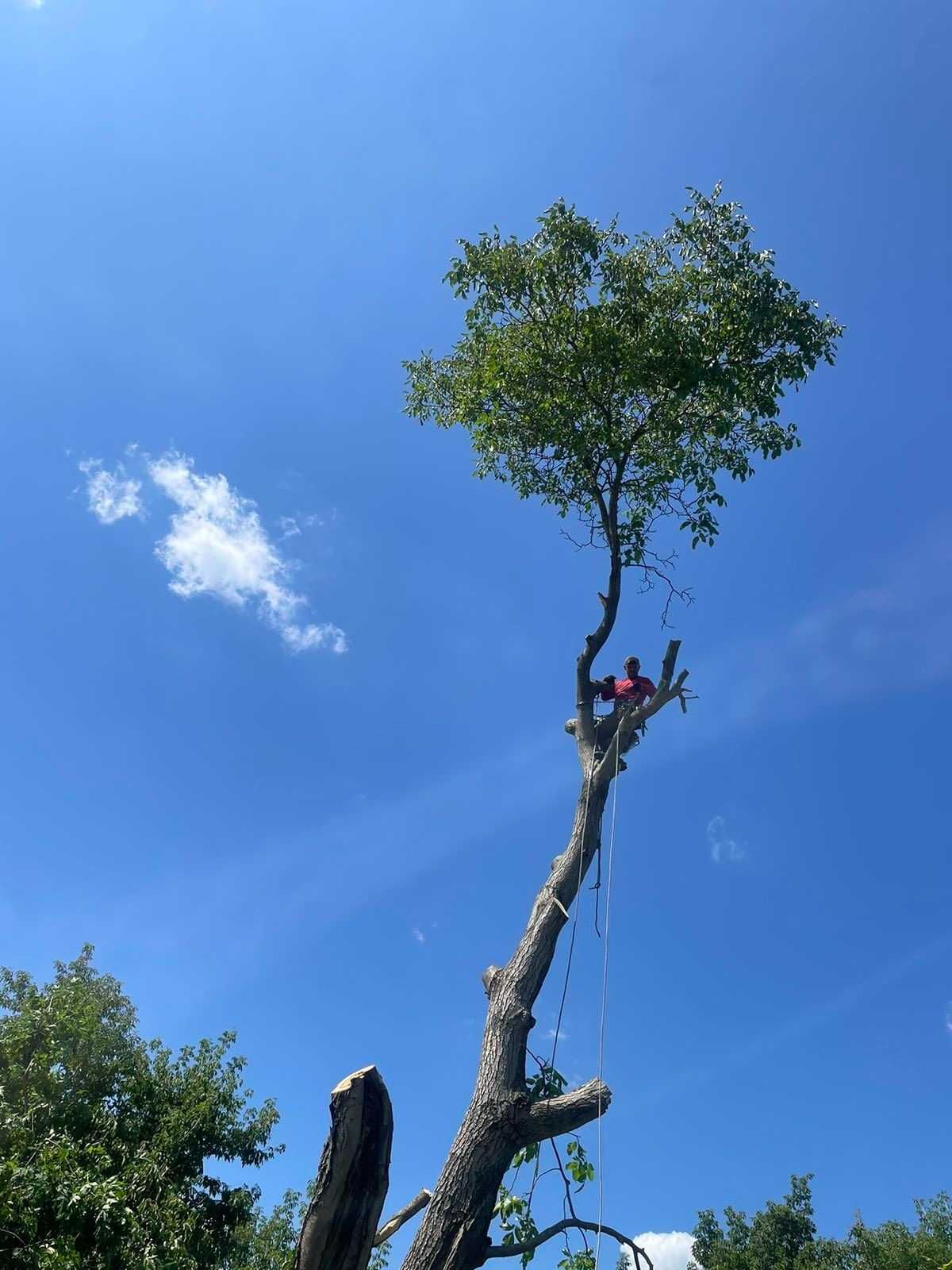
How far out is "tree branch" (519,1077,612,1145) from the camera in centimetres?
484

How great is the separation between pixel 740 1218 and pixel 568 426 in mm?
36360

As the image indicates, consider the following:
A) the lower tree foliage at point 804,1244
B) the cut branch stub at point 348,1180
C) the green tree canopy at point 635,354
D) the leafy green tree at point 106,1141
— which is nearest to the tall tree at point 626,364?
the green tree canopy at point 635,354

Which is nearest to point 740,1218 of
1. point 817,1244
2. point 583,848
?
point 817,1244

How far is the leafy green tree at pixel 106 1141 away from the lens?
33.3ft

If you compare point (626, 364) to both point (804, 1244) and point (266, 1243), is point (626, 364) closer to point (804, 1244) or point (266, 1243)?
point (266, 1243)

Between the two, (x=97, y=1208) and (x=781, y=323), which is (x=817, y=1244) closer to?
(x=97, y=1208)

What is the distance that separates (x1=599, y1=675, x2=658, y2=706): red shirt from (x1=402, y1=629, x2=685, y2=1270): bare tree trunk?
77 centimetres

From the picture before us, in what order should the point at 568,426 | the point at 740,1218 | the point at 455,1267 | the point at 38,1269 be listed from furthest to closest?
the point at 740,1218, the point at 38,1269, the point at 568,426, the point at 455,1267

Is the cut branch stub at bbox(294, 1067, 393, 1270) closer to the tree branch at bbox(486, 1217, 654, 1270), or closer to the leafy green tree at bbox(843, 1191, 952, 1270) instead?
the tree branch at bbox(486, 1217, 654, 1270)

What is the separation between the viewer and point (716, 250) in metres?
8.59

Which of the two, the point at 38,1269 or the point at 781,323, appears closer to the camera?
the point at 781,323

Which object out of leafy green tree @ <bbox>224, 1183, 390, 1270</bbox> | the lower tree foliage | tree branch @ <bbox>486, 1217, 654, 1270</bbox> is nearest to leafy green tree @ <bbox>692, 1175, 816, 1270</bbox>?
the lower tree foliage

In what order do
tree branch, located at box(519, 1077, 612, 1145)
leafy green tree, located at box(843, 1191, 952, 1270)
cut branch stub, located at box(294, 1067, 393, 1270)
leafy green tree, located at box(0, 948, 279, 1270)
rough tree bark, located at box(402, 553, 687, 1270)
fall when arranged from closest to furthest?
1. cut branch stub, located at box(294, 1067, 393, 1270)
2. rough tree bark, located at box(402, 553, 687, 1270)
3. tree branch, located at box(519, 1077, 612, 1145)
4. leafy green tree, located at box(0, 948, 279, 1270)
5. leafy green tree, located at box(843, 1191, 952, 1270)

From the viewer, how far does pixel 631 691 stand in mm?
7395
